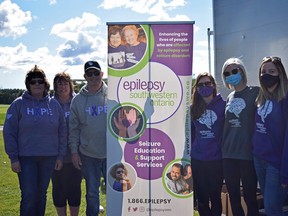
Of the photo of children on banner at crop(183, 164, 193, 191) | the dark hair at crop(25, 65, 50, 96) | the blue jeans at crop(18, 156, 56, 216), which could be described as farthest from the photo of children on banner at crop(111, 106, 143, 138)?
the dark hair at crop(25, 65, 50, 96)

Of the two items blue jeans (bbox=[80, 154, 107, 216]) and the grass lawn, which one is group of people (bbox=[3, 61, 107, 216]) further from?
the grass lawn

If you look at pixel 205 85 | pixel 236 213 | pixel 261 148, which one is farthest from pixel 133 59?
pixel 236 213

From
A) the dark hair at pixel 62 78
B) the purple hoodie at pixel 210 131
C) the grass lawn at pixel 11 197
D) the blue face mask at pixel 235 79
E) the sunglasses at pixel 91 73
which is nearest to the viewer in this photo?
the blue face mask at pixel 235 79

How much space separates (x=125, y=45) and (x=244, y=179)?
5.91 ft

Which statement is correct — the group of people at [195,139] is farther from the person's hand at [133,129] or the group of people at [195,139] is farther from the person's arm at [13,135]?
the person's hand at [133,129]

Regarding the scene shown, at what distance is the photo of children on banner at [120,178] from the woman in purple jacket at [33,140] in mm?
604

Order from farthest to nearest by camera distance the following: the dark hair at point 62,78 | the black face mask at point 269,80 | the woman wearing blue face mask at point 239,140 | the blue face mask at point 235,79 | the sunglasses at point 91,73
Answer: the dark hair at point 62,78
the sunglasses at point 91,73
the blue face mask at point 235,79
the woman wearing blue face mask at point 239,140
the black face mask at point 269,80

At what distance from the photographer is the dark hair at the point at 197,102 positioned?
13.9ft

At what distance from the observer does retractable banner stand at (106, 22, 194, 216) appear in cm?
426

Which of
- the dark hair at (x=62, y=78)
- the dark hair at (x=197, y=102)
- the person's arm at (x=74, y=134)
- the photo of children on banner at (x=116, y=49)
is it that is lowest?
the person's arm at (x=74, y=134)

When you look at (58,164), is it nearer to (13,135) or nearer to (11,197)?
(13,135)

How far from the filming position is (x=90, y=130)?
4418mm

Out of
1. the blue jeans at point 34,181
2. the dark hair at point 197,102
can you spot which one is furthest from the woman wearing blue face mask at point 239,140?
the blue jeans at point 34,181

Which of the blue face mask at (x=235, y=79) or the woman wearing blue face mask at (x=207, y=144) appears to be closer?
the blue face mask at (x=235, y=79)
